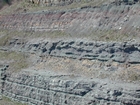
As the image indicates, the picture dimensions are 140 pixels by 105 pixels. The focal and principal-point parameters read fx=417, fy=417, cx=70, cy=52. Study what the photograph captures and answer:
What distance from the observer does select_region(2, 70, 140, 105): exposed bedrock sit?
27.4 m

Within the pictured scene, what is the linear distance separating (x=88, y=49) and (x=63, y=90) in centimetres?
384

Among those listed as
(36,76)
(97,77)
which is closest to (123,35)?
(97,77)

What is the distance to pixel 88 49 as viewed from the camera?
32.9m

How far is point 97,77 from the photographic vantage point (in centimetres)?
3066

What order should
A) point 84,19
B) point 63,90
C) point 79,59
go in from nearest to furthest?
point 63,90 → point 79,59 → point 84,19

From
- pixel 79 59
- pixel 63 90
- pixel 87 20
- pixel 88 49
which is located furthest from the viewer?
pixel 87 20

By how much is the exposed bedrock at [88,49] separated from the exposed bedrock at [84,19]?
1.76m

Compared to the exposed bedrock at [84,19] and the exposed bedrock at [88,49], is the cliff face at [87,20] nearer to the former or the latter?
the exposed bedrock at [84,19]

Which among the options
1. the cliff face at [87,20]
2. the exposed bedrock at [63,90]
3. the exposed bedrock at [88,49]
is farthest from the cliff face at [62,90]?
the cliff face at [87,20]

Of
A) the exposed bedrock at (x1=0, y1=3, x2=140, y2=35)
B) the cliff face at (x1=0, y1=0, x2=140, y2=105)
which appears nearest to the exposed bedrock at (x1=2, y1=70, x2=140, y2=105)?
the cliff face at (x1=0, y1=0, x2=140, y2=105)

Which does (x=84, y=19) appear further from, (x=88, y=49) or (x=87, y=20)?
(x=88, y=49)

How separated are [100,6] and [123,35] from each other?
5.65 metres

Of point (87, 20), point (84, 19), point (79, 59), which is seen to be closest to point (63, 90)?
point (79, 59)

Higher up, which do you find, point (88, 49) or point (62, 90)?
point (88, 49)
